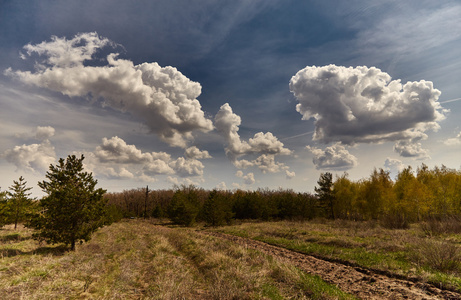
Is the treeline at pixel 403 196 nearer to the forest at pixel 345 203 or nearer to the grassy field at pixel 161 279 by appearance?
the forest at pixel 345 203

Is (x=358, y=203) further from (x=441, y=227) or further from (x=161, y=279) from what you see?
(x=161, y=279)

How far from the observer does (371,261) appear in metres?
12.9

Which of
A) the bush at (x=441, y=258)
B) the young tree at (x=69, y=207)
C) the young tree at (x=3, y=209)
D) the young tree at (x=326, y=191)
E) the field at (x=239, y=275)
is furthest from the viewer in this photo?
the young tree at (x=326, y=191)

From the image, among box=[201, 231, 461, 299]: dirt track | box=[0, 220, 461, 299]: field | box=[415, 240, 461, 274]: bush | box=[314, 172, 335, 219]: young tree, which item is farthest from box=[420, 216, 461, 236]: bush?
box=[314, 172, 335, 219]: young tree

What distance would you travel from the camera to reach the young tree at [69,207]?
16500mm

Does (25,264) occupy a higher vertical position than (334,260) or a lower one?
higher

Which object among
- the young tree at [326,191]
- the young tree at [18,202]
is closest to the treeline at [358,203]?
the young tree at [326,191]

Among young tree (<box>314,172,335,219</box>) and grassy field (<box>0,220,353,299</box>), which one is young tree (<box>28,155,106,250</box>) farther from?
young tree (<box>314,172,335,219</box>)

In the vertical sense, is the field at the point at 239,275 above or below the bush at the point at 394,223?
above

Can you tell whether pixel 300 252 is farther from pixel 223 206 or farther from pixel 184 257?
pixel 223 206

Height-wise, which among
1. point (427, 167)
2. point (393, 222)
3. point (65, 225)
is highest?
point (427, 167)

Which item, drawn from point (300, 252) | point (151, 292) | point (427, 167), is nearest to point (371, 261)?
point (300, 252)

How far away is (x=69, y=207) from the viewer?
56.1 feet

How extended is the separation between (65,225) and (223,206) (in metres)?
29.4
